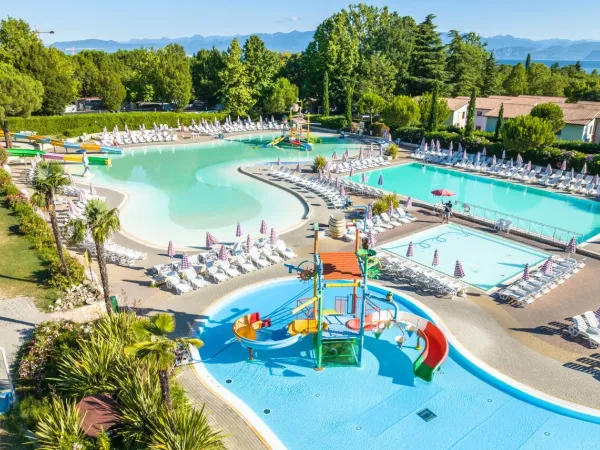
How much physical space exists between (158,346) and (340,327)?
6.96 metres

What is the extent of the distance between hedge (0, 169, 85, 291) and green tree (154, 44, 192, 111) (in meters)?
28.1

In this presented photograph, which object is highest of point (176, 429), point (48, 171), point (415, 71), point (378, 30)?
point (378, 30)

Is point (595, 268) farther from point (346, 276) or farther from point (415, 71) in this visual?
point (415, 71)

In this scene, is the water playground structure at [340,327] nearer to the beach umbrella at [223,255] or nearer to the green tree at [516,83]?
the beach umbrella at [223,255]

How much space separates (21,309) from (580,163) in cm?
3471

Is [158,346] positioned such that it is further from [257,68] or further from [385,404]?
[257,68]

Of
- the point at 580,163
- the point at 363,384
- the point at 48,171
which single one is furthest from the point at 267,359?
the point at 580,163

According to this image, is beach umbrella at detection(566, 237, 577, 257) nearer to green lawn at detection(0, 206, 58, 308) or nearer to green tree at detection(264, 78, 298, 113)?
green lawn at detection(0, 206, 58, 308)

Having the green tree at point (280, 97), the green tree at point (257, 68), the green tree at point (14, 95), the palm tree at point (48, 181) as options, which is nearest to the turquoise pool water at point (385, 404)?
the palm tree at point (48, 181)

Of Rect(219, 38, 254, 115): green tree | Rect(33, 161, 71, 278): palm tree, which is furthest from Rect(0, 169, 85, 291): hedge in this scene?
Rect(219, 38, 254, 115): green tree

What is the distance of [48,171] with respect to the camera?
1717 centimetres

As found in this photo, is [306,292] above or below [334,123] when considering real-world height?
below

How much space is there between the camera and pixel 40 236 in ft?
73.3

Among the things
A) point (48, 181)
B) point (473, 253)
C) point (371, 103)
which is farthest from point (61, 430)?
point (371, 103)
